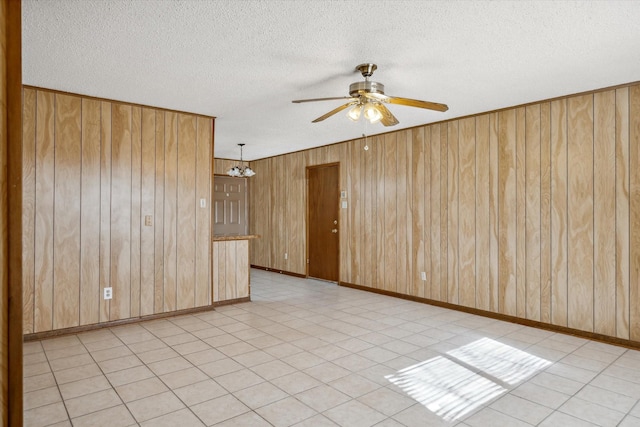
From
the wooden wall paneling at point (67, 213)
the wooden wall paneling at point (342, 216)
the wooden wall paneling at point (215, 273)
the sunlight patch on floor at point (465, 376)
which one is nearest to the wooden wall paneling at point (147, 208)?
the wooden wall paneling at point (67, 213)

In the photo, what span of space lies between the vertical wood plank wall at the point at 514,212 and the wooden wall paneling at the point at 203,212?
255 centimetres

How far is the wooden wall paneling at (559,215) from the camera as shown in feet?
13.0

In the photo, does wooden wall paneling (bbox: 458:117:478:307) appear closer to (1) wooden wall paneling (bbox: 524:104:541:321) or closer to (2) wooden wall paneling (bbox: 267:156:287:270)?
(1) wooden wall paneling (bbox: 524:104:541:321)

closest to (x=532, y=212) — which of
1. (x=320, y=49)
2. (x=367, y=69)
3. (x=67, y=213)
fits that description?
(x=367, y=69)

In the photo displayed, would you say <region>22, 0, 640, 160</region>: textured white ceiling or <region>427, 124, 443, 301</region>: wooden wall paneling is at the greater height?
<region>22, 0, 640, 160</region>: textured white ceiling

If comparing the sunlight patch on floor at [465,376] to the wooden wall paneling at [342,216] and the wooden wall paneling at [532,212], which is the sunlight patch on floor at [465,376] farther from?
the wooden wall paneling at [342,216]

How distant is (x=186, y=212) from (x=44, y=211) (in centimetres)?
145

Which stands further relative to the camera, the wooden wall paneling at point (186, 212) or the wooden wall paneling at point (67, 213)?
the wooden wall paneling at point (186, 212)

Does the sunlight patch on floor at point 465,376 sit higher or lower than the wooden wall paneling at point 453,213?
lower

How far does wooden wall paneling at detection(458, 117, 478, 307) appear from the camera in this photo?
475cm

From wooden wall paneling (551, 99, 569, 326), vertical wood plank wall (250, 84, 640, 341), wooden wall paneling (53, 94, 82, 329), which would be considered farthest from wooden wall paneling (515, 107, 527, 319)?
wooden wall paneling (53, 94, 82, 329)

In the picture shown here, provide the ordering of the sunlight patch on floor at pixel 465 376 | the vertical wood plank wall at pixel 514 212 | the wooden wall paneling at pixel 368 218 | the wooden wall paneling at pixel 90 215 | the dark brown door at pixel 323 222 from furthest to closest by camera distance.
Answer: the dark brown door at pixel 323 222
the wooden wall paneling at pixel 368 218
the wooden wall paneling at pixel 90 215
the vertical wood plank wall at pixel 514 212
the sunlight patch on floor at pixel 465 376

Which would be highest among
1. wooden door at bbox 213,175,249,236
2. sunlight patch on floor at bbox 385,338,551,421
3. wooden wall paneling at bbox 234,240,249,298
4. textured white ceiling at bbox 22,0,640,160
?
textured white ceiling at bbox 22,0,640,160

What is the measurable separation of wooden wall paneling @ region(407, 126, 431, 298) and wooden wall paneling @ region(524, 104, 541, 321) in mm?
1307
